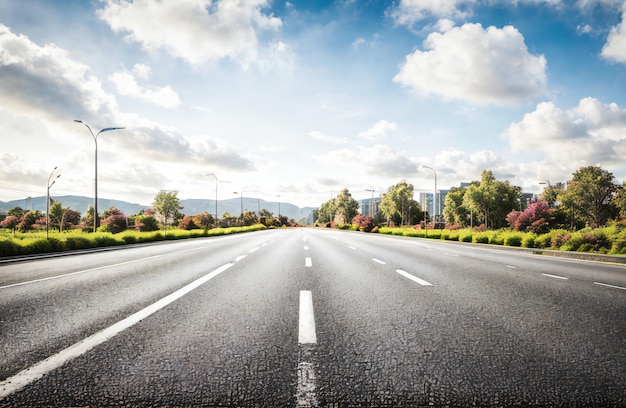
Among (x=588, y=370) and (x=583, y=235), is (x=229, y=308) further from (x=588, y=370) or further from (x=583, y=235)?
(x=583, y=235)

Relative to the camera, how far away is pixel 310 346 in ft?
10.4

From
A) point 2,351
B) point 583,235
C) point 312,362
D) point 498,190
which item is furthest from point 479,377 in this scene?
point 498,190

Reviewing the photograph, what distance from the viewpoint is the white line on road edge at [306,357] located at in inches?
87.5

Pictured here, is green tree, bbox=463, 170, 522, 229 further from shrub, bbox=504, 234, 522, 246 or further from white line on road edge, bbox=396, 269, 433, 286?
white line on road edge, bbox=396, 269, 433, 286

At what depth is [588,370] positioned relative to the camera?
2760 mm

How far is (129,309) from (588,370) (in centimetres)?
533

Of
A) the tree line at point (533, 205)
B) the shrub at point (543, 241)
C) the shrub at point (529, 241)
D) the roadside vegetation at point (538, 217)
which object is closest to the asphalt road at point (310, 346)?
the roadside vegetation at point (538, 217)

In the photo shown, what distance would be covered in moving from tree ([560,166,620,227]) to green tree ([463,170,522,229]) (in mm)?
13554

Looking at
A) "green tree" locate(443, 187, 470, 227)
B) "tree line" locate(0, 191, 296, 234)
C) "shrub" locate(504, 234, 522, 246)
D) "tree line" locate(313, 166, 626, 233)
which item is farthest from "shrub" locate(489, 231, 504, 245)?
"green tree" locate(443, 187, 470, 227)

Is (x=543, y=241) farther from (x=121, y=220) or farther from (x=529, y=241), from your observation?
(x=121, y=220)

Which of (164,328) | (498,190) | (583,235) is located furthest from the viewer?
(498,190)

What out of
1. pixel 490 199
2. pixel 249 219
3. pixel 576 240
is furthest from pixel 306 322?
pixel 249 219

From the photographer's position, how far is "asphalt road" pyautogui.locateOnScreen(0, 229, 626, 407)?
7.57ft

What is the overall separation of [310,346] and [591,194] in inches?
2736
